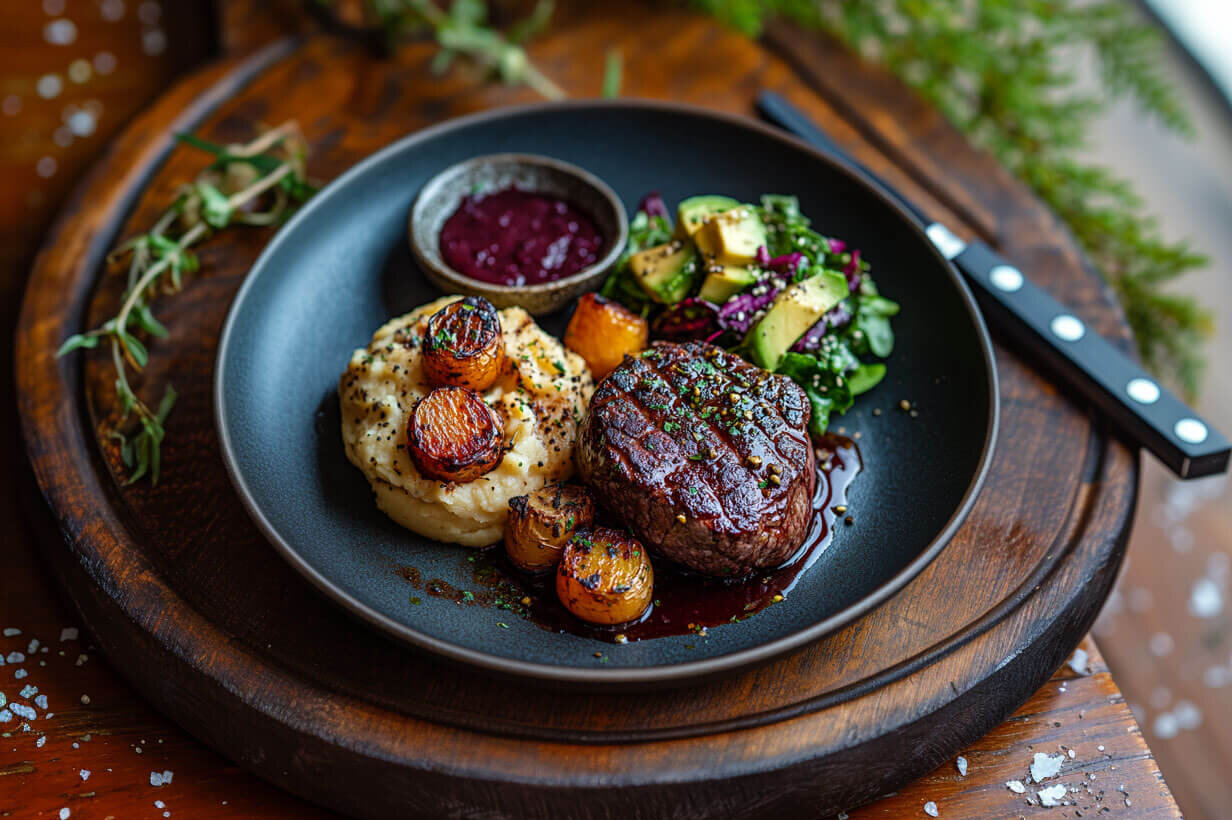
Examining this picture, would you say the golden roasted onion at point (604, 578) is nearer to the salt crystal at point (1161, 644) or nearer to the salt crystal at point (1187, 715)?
the salt crystal at point (1187, 715)

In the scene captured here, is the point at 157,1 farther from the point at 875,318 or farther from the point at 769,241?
the point at 875,318

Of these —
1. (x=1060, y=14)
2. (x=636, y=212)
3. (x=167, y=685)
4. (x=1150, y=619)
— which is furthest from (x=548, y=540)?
(x=1060, y=14)

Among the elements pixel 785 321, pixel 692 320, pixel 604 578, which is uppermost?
pixel 785 321

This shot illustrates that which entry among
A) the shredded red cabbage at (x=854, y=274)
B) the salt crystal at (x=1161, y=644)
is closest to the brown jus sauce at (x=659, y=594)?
the shredded red cabbage at (x=854, y=274)

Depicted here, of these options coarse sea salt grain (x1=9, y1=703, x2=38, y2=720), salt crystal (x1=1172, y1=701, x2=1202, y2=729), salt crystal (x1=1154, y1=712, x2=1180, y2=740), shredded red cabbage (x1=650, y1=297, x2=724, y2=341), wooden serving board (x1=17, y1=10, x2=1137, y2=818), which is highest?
shredded red cabbage (x1=650, y1=297, x2=724, y2=341)

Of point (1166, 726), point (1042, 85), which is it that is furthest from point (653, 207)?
point (1166, 726)

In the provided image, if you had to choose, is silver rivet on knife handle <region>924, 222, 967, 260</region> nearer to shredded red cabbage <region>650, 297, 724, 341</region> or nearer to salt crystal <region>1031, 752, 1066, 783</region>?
shredded red cabbage <region>650, 297, 724, 341</region>

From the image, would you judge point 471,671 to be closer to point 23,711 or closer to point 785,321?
point 23,711

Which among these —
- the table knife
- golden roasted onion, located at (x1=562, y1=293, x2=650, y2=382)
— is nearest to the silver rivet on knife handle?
the table knife
